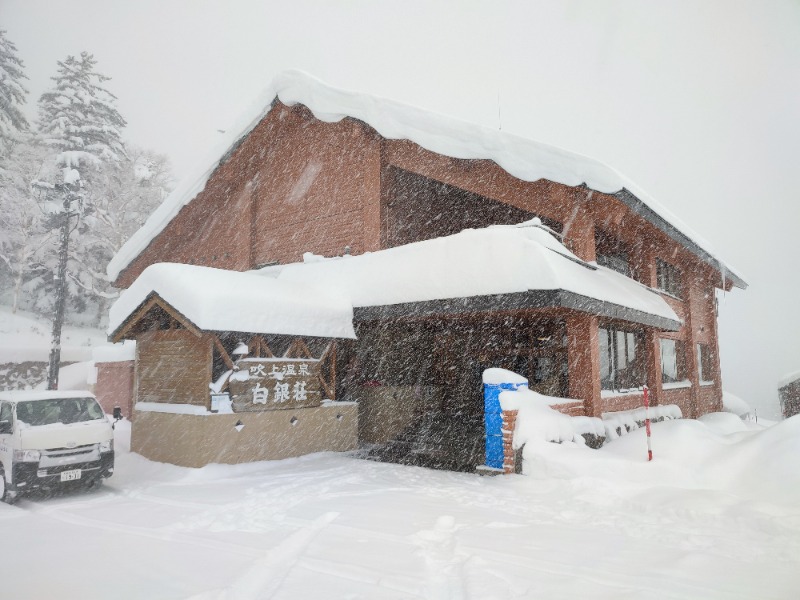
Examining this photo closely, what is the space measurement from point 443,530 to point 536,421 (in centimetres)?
312

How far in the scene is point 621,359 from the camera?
12.7m

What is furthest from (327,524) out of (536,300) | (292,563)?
(536,300)

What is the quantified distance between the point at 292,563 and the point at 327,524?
119cm

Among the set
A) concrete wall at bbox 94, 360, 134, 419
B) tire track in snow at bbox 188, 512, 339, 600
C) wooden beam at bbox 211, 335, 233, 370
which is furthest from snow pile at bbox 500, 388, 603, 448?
concrete wall at bbox 94, 360, 134, 419

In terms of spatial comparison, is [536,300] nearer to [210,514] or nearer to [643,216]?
[643,216]

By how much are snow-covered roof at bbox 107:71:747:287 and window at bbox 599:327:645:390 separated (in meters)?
2.60

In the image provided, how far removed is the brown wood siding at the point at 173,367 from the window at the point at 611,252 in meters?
8.89

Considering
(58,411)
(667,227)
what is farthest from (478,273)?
(58,411)

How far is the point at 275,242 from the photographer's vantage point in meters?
14.4

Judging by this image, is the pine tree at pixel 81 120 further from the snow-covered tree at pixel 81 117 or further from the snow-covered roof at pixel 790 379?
the snow-covered roof at pixel 790 379

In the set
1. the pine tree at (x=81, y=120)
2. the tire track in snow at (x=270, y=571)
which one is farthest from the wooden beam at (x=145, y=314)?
the pine tree at (x=81, y=120)

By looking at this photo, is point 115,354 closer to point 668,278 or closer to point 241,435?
point 241,435

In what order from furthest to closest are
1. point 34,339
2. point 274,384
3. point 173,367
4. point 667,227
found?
point 34,339
point 667,227
point 173,367
point 274,384

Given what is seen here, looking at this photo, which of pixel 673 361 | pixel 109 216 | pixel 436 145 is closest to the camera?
pixel 436 145
